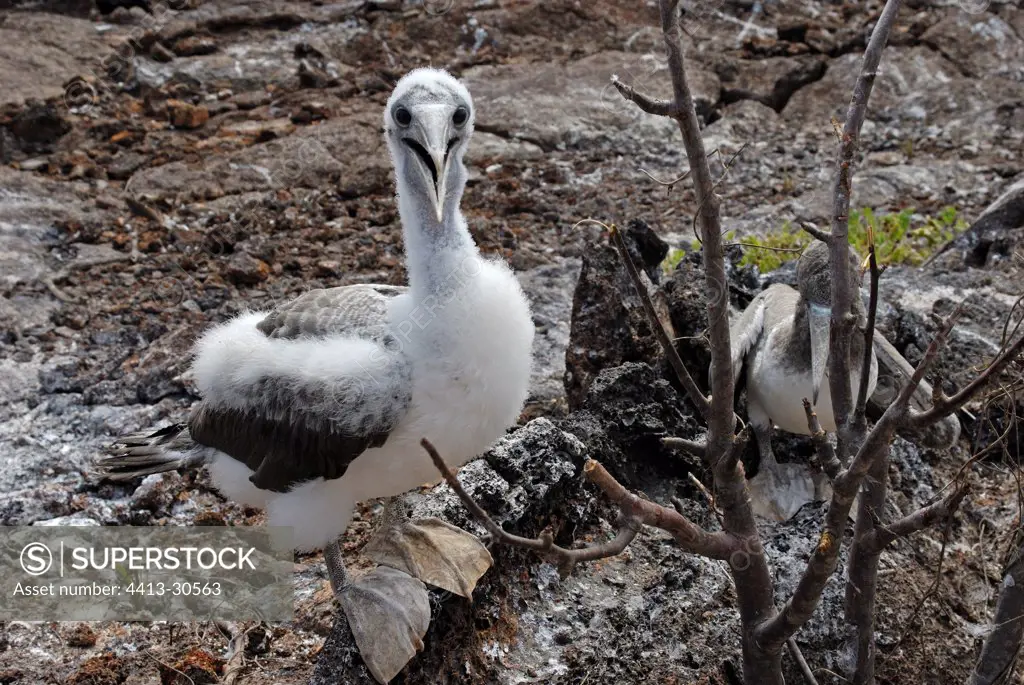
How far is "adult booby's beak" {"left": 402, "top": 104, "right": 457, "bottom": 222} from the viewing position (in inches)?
121

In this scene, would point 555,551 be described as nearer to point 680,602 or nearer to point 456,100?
point 680,602

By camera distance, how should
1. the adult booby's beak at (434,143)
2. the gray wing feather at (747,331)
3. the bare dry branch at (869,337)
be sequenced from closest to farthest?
the bare dry branch at (869,337) < the adult booby's beak at (434,143) < the gray wing feather at (747,331)

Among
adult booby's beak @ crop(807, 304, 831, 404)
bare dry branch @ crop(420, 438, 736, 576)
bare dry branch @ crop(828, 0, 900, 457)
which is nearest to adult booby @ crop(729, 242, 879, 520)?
adult booby's beak @ crop(807, 304, 831, 404)

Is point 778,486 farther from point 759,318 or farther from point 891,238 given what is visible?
point 891,238

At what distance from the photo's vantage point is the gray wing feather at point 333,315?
317 cm

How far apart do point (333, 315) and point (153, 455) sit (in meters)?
1.05

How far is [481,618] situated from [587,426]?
918mm

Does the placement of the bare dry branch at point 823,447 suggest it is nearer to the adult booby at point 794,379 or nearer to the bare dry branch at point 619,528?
the bare dry branch at point 619,528

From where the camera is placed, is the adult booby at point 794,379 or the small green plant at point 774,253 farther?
the small green plant at point 774,253

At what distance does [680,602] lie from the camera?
323 cm

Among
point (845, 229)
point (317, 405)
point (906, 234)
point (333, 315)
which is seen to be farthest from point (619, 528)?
point (906, 234)

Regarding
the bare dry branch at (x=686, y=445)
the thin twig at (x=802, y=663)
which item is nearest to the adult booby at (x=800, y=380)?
the thin twig at (x=802, y=663)

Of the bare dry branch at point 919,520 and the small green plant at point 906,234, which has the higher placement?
the bare dry branch at point 919,520

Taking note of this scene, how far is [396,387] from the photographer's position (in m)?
3.02
